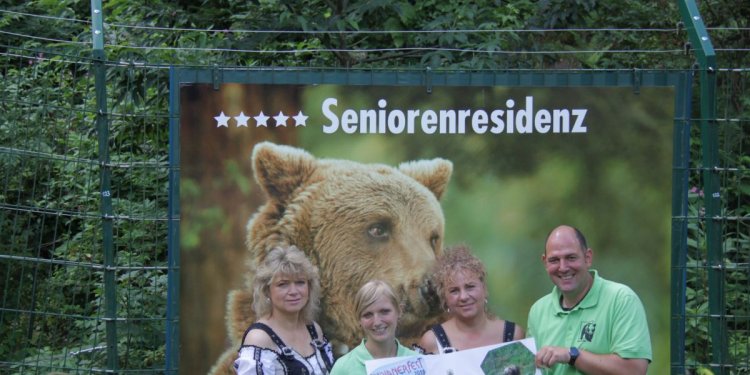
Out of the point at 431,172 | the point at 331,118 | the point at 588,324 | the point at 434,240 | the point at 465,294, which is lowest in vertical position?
the point at 588,324

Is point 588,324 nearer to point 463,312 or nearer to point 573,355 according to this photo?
point 573,355

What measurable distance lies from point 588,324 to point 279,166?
1813 mm

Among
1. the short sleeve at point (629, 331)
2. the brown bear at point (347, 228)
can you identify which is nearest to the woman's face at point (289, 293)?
the brown bear at point (347, 228)

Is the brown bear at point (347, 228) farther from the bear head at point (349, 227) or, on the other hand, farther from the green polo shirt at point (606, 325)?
the green polo shirt at point (606, 325)

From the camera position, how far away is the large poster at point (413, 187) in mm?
6230

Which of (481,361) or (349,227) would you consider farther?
(349,227)

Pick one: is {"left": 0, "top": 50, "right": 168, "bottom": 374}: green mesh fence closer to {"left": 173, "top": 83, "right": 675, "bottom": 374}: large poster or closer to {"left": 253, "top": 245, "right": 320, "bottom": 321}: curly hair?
{"left": 173, "top": 83, "right": 675, "bottom": 374}: large poster

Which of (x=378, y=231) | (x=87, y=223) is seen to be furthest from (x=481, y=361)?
(x=87, y=223)

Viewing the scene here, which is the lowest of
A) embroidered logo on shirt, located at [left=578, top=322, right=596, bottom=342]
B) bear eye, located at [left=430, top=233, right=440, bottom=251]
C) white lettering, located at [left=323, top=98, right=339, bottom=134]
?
embroidered logo on shirt, located at [left=578, top=322, right=596, bottom=342]

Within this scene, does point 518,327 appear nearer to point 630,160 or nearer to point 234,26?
point 630,160

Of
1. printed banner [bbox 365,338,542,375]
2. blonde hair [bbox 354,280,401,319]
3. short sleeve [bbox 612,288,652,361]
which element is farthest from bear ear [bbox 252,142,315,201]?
short sleeve [bbox 612,288,652,361]

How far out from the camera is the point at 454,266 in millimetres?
6293

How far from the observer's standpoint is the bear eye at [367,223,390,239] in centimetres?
637

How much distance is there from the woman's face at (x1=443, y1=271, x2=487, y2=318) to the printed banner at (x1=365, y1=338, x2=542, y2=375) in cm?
26
